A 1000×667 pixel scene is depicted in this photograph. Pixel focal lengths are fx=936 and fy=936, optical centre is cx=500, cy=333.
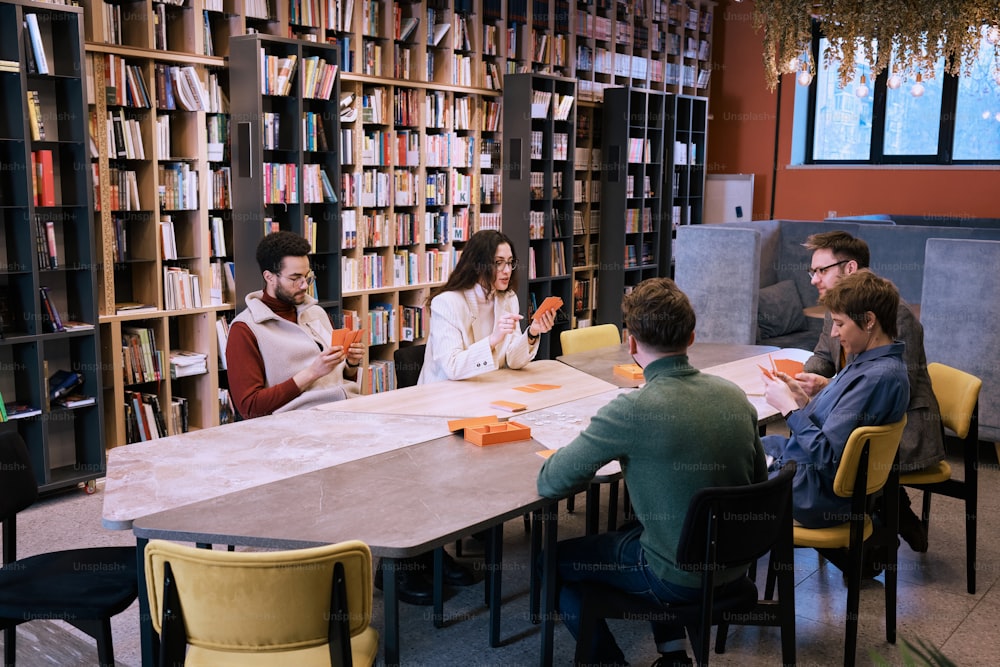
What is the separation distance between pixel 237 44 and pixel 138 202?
3.50 feet

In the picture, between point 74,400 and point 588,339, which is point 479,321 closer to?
point 588,339

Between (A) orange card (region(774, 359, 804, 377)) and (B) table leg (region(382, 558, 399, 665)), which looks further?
(A) orange card (region(774, 359, 804, 377))

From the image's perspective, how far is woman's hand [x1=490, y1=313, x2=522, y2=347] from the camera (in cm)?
384

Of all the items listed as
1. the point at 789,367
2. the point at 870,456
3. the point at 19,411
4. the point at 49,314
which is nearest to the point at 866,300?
the point at 870,456

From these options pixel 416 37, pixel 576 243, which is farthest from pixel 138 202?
pixel 576 243

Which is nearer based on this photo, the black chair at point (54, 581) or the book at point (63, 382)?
the black chair at point (54, 581)

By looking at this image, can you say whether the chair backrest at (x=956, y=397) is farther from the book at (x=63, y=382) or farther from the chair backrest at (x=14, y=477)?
the book at (x=63, y=382)

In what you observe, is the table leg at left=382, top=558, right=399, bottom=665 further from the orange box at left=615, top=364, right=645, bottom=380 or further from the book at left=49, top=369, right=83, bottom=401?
the book at left=49, top=369, right=83, bottom=401

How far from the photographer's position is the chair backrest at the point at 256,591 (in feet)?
6.18

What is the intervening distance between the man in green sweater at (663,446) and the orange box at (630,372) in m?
1.44

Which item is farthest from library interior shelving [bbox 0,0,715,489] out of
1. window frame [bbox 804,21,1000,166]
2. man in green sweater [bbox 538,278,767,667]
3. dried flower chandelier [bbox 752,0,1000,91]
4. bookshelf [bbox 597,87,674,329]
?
man in green sweater [bbox 538,278,767,667]

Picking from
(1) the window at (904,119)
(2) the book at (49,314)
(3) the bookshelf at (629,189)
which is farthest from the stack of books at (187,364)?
(1) the window at (904,119)

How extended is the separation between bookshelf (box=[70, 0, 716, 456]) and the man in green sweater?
3.25 metres

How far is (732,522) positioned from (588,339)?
2.47 m
